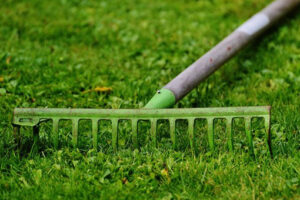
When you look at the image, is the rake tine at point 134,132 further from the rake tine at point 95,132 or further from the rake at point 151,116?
the rake tine at point 95,132

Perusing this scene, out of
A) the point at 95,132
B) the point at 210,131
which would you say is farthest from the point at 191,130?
the point at 95,132

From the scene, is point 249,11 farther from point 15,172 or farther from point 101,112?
point 15,172

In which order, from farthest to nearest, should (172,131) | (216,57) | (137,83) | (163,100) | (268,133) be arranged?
(137,83) < (216,57) < (163,100) < (172,131) < (268,133)

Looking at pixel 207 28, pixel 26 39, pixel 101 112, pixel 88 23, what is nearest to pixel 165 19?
pixel 207 28

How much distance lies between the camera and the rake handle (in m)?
2.74

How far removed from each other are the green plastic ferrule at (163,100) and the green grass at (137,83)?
0.30m

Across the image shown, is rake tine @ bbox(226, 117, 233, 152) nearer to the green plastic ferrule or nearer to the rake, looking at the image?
the rake

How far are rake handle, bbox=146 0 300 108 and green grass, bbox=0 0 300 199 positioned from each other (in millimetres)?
215

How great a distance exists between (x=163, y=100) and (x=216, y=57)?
2.09 feet

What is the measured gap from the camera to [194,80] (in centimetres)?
288

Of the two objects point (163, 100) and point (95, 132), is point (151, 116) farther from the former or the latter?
point (95, 132)

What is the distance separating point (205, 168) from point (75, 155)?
0.78 meters

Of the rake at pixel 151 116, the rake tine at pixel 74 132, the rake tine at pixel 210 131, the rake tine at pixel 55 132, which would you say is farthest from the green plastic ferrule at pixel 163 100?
the rake tine at pixel 55 132

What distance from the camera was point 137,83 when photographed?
3.25 meters
